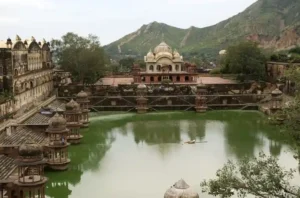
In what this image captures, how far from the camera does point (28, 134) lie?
22203 mm

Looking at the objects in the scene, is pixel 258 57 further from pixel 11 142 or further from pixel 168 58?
pixel 11 142

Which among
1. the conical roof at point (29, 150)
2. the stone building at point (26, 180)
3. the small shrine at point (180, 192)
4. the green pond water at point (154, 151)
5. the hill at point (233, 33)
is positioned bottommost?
the green pond water at point (154, 151)

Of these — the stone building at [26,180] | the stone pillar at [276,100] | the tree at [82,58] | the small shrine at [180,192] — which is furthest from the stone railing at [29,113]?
the stone pillar at [276,100]

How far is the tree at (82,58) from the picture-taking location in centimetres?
4081

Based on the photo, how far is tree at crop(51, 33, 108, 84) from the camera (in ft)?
134

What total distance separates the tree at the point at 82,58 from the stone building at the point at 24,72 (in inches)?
70.6

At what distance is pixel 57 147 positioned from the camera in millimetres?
19500

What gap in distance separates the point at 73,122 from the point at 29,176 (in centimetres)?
1086

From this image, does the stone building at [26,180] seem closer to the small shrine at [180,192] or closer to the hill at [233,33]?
the small shrine at [180,192]

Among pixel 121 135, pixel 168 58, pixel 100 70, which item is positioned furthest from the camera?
pixel 168 58

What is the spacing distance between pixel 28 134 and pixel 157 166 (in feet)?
21.1

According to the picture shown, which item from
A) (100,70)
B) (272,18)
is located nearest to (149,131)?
(100,70)

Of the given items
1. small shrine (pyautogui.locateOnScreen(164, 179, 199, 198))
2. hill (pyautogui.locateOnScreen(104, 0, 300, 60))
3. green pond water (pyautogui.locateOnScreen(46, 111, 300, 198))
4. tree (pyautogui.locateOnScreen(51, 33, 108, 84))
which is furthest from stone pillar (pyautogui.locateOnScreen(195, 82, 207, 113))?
hill (pyautogui.locateOnScreen(104, 0, 300, 60))

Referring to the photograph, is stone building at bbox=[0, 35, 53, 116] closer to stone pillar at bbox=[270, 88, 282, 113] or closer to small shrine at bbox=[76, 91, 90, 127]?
small shrine at bbox=[76, 91, 90, 127]
